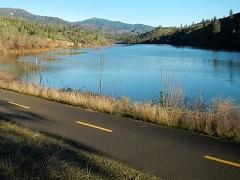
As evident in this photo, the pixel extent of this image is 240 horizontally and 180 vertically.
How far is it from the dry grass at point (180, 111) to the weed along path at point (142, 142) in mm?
541

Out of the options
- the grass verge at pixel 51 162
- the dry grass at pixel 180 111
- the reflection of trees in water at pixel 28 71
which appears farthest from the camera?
the reflection of trees in water at pixel 28 71

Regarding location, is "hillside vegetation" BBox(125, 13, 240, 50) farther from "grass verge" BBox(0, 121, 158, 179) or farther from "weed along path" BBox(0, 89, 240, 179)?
"grass verge" BBox(0, 121, 158, 179)

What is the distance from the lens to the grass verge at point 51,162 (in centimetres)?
628

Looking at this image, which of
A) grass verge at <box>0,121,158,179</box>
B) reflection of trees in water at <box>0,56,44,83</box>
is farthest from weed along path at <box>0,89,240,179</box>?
reflection of trees in water at <box>0,56,44,83</box>

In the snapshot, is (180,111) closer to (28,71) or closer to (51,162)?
(51,162)

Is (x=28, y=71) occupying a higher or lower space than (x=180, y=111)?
lower

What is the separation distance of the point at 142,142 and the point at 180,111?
3.40 m

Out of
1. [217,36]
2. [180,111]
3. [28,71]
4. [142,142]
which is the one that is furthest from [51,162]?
[217,36]

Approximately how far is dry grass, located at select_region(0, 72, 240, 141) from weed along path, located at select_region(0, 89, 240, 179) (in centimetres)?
54

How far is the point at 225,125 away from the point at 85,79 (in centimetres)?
2847

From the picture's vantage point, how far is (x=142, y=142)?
390 inches

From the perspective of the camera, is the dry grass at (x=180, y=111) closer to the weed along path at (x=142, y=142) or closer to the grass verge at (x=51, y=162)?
the weed along path at (x=142, y=142)

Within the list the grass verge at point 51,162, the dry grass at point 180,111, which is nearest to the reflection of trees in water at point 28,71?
the dry grass at point 180,111

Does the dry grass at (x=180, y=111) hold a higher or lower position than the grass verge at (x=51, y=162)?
lower
